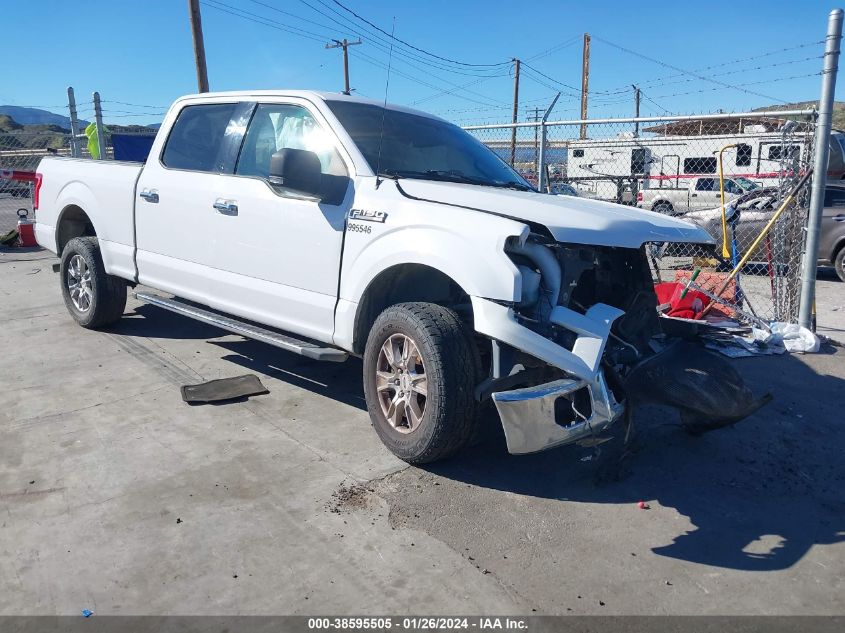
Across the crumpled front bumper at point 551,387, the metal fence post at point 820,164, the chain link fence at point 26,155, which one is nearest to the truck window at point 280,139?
the crumpled front bumper at point 551,387

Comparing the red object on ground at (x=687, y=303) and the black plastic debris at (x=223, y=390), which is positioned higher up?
the red object on ground at (x=687, y=303)

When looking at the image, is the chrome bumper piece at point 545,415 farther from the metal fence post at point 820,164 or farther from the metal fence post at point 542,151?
the metal fence post at point 542,151

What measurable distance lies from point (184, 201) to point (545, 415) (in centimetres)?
340

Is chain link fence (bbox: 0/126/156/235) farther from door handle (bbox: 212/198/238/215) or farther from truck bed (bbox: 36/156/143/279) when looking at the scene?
door handle (bbox: 212/198/238/215)

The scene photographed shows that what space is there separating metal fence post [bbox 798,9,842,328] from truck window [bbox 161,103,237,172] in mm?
5071

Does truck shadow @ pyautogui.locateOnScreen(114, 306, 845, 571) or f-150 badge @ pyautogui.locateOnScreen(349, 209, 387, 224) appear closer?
truck shadow @ pyautogui.locateOnScreen(114, 306, 845, 571)

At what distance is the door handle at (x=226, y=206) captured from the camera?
4.80m

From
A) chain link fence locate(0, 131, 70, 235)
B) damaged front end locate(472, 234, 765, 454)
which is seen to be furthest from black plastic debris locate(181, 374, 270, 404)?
chain link fence locate(0, 131, 70, 235)

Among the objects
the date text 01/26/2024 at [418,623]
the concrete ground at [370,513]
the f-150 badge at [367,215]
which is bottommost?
the date text 01/26/2024 at [418,623]

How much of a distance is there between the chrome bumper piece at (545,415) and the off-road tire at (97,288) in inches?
176

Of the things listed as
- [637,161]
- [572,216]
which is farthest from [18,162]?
[572,216]

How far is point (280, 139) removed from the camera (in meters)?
4.82

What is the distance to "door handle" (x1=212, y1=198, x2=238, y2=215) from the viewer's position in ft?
15.8

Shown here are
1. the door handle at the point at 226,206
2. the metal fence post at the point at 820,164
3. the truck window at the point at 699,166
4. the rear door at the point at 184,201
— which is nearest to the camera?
the door handle at the point at 226,206
